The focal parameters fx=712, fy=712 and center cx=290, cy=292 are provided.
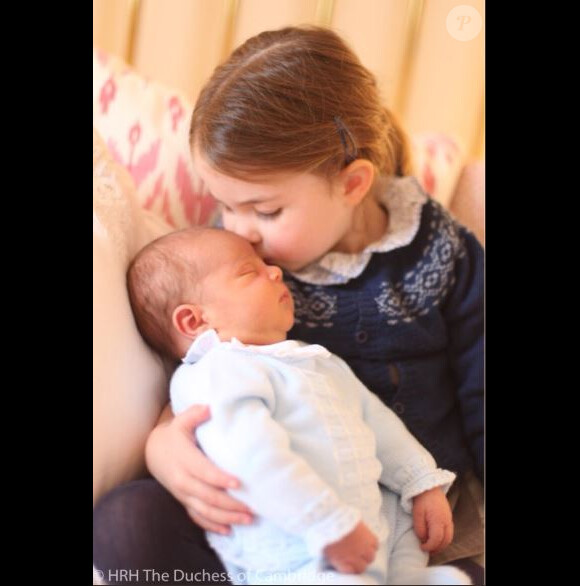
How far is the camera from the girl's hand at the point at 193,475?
0.60 metres

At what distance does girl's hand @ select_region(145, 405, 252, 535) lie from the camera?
602 mm

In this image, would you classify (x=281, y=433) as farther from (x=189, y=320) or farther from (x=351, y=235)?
(x=351, y=235)

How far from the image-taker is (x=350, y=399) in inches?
28.2

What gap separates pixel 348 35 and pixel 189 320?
1.17 ft

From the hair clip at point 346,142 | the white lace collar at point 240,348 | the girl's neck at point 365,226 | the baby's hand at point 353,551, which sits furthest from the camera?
the girl's neck at point 365,226

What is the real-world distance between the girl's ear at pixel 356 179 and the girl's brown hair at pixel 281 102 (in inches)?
1.6

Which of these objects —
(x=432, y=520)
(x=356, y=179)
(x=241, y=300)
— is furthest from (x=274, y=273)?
(x=432, y=520)

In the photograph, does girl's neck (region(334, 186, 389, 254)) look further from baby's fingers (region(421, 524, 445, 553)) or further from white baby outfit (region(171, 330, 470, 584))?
baby's fingers (region(421, 524, 445, 553))

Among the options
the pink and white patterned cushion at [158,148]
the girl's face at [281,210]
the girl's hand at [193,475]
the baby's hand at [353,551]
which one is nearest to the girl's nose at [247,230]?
the girl's face at [281,210]

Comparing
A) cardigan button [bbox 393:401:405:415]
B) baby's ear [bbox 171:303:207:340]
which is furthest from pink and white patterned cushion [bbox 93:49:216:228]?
cardigan button [bbox 393:401:405:415]

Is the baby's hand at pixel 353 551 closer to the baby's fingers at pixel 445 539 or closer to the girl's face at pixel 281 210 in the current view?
the baby's fingers at pixel 445 539

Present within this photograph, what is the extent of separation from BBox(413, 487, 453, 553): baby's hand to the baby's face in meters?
0.21
